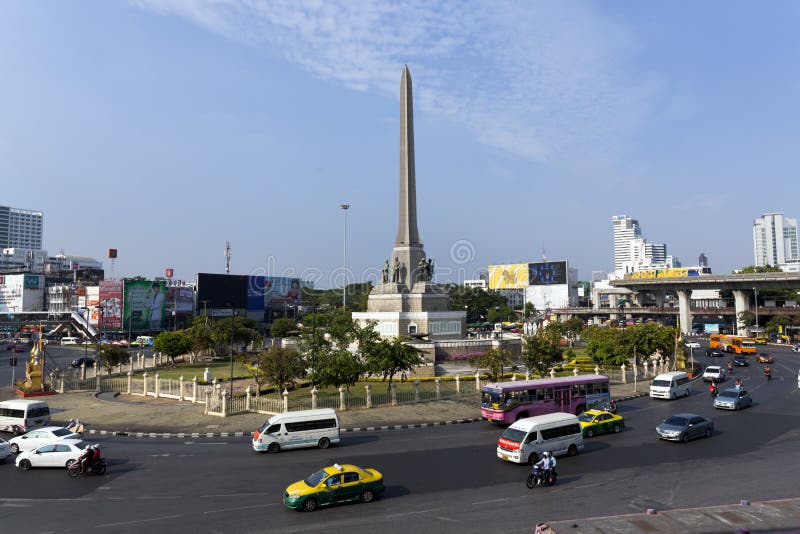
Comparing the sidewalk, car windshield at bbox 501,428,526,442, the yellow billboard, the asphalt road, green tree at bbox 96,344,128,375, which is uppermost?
the yellow billboard

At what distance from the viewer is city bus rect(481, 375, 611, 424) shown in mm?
25578

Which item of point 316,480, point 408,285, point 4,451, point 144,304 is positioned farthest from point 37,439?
point 144,304

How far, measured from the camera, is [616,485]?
653 inches

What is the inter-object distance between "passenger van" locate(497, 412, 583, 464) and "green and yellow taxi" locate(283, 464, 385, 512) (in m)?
5.41

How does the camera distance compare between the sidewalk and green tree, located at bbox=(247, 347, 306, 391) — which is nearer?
the sidewalk

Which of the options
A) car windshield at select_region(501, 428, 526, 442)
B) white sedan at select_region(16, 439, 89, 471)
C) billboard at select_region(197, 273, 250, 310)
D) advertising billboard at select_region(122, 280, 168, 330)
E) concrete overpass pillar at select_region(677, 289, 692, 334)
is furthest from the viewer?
billboard at select_region(197, 273, 250, 310)

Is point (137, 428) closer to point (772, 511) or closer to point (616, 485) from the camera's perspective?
point (616, 485)

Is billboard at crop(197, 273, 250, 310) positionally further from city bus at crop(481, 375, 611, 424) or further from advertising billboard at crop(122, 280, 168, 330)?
city bus at crop(481, 375, 611, 424)

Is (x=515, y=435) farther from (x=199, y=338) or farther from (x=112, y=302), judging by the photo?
(x=112, y=302)

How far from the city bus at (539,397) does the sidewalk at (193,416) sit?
2.57 m

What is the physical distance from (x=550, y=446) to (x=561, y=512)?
5.57 meters

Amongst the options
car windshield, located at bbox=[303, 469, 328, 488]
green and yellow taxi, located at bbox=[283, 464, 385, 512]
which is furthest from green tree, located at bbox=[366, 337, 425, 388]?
car windshield, located at bbox=[303, 469, 328, 488]

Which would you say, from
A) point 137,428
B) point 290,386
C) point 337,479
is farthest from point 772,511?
point 290,386

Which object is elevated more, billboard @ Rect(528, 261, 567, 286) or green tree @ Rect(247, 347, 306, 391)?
billboard @ Rect(528, 261, 567, 286)
